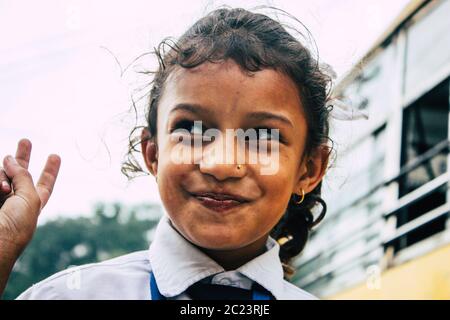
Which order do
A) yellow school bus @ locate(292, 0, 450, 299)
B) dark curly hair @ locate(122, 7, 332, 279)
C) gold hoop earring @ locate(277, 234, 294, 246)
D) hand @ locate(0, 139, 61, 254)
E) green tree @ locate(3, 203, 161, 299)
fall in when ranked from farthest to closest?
1. green tree @ locate(3, 203, 161, 299)
2. yellow school bus @ locate(292, 0, 450, 299)
3. gold hoop earring @ locate(277, 234, 294, 246)
4. dark curly hair @ locate(122, 7, 332, 279)
5. hand @ locate(0, 139, 61, 254)

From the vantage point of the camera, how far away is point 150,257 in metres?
0.92

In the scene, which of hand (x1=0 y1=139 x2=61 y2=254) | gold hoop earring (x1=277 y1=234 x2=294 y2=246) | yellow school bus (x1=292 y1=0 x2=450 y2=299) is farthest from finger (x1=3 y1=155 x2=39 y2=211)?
yellow school bus (x1=292 y1=0 x2=450 y2=299)

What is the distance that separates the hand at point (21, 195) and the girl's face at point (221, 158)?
16 cm

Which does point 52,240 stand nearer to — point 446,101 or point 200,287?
point 446,101

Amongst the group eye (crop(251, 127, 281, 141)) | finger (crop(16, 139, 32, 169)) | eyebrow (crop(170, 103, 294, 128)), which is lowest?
finger (crop(16, 139, 32, 169))

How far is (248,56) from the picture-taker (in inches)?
35.0

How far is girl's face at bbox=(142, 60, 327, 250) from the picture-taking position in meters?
0.82

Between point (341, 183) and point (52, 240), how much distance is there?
7.77 ft

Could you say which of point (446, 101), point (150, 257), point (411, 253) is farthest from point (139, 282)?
point (446, 101)

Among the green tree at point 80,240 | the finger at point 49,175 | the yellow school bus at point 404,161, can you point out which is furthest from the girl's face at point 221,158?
the green tree at point 80,240

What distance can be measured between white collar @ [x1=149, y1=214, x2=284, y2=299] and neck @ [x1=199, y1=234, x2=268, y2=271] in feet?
0.05

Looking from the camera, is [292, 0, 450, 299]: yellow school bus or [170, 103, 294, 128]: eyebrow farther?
[292, 0, 450, 299]: yellow school bus

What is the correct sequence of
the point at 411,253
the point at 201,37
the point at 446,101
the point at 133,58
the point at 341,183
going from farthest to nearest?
the point at 446,101 < the point at 411,253 < the point at 341,183 < the point at 133,58 < the point at 201,37

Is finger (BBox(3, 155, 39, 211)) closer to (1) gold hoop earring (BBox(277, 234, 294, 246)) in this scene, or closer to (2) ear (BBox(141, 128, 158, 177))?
(2) ear (BBox(141, 128, 158, 177))
